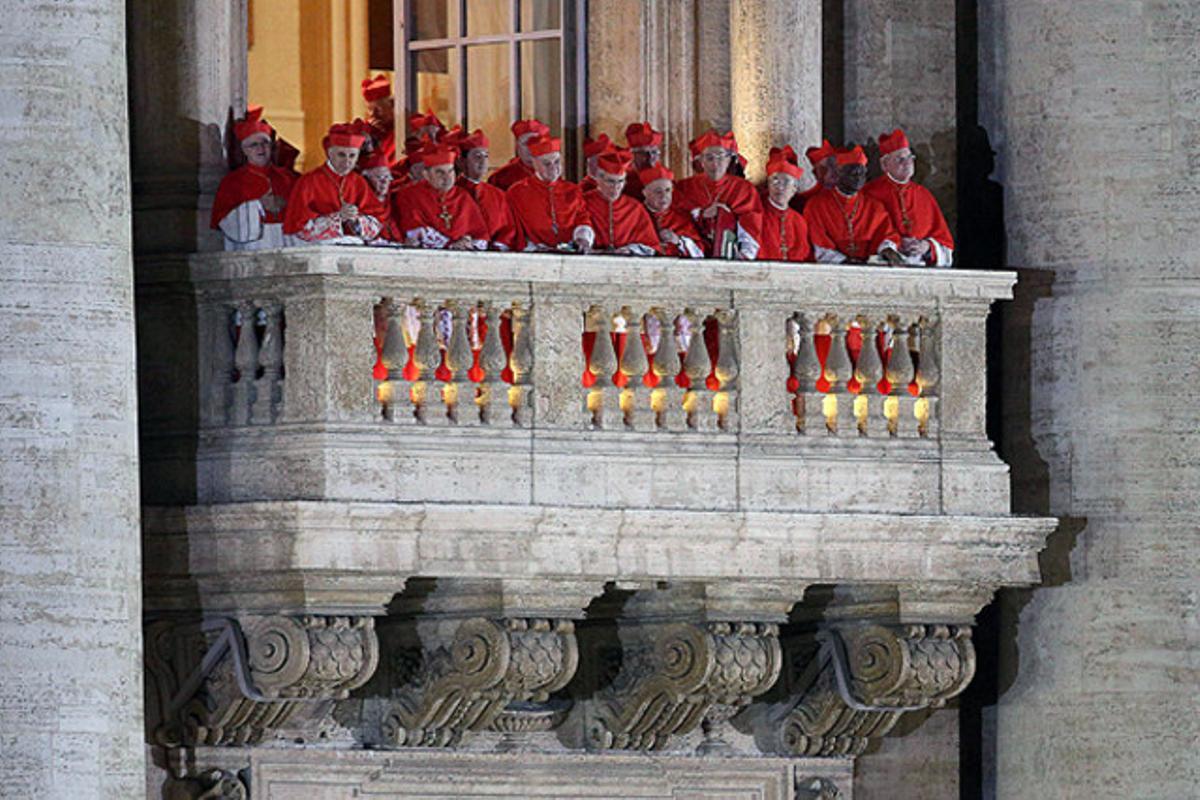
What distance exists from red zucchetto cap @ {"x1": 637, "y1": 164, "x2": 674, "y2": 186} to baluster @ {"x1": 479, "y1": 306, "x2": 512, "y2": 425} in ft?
4.10

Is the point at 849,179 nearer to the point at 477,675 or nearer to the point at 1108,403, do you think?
the point at 1108,403

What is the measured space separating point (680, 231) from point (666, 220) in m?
0.09

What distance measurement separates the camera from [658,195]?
29.8 meters

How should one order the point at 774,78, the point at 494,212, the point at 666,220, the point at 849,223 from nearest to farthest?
the point at 494,212
the point at 666,220
the point at 849,223
the point at 774,78

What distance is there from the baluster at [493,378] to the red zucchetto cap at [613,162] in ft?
3.33

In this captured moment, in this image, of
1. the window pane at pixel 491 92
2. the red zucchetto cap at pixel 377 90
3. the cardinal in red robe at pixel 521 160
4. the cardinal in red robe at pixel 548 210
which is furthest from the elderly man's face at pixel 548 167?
the red zucchetto cap at pixel 377 90

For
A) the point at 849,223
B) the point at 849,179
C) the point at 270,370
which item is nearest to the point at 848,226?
the point at 849,223

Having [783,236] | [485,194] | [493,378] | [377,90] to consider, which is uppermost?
[377,90]

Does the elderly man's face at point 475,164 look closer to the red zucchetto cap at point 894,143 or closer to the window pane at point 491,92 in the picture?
the window pane at point 491,92

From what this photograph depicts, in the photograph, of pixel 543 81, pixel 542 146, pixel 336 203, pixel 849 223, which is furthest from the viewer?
pixel 543 81

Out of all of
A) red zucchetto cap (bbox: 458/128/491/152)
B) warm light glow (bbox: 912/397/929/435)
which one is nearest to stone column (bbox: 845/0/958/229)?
warm light glow (bbox: 912/397/929/435)

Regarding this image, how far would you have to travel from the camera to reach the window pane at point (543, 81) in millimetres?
31234

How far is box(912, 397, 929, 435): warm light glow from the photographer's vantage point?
3006 centimetres

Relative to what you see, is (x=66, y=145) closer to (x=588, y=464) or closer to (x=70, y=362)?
(x=70, y=362)
